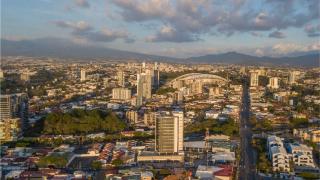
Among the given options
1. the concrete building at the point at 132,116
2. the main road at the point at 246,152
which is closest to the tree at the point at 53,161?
the main road at the point at 246,152

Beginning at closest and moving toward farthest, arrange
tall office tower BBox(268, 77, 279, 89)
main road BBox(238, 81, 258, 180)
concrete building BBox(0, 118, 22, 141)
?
1. main road BBox(238, 81, 258, 180)
2. concrete building BBox(0, 118, 22, 141)
3. tall office tower BBox(268, 77, 279, 89)

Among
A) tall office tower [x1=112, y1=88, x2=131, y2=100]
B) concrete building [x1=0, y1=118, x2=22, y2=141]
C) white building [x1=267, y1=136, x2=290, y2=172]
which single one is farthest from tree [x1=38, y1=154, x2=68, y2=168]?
tall office tower [x1=112, y1=88, x2=131, y2=100]

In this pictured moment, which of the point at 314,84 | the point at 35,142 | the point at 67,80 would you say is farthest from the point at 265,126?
the point at 67,80

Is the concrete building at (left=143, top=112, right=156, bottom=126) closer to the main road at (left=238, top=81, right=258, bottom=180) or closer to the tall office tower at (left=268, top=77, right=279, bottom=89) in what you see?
the main road at (left=238, top=81, right=258, bottom=180)

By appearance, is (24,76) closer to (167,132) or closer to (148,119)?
(148,119)

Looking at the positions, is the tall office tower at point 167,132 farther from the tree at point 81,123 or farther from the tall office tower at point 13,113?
the tall office tower at point 13,113

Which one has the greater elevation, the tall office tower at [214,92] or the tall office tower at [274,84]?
the tall office tower at [274,84]

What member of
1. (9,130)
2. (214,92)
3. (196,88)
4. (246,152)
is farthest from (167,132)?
(196,88)

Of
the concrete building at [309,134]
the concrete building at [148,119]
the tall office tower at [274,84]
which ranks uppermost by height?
the tall office tower at [274,84]

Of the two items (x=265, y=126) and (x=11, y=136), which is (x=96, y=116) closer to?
(x=11, y=136)
